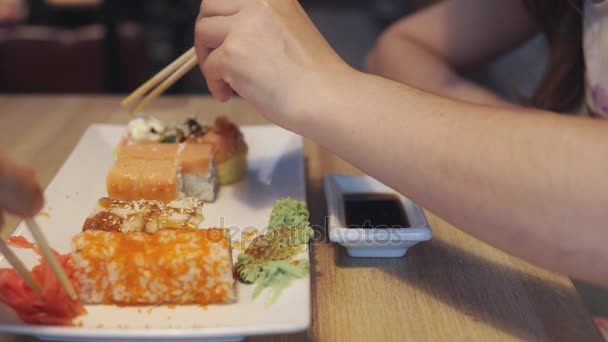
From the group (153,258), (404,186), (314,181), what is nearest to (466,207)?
(404,186)

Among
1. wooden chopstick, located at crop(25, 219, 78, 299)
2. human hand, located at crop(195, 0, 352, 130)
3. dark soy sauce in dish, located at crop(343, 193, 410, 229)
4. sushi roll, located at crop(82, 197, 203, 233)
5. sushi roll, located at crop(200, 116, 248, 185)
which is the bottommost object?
sushi roll, located at crop(200, 116, 248, 185)

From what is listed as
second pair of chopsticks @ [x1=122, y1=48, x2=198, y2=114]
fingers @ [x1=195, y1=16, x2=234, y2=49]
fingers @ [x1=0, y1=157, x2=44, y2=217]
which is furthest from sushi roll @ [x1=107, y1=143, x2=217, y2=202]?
fingers @ [x1=0, y1=157, x2=44, y2=217]

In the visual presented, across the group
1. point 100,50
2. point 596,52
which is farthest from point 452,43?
point 100,50

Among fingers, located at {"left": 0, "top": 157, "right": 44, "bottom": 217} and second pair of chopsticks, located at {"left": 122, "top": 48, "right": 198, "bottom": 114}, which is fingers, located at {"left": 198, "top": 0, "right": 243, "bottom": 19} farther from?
fingers, located at {"left": 0, "top": 157, "right": 44, "bottom": 217}

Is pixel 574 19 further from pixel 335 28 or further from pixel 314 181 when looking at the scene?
pixel 335 28

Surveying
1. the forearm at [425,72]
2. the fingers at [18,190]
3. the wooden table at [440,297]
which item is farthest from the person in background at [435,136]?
the forearm at [425,72]

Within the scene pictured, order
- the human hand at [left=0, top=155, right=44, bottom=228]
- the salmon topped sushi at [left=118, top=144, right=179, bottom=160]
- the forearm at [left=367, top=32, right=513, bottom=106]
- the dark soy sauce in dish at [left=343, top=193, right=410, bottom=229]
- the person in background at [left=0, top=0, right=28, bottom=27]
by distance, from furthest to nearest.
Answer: the person in background at [left=0, top=0, right=28, bottom=27]
the forearm at [left=367, top=32, right=513, bottom=106]
the salmon topped sushi at [left=118, top=144, right=179, bottom=160]
the dark soy sauce in dish at [left=343, top=193, right=410, bottom=229]
the human hand at [left=0, top=155, right=44, bottom=228]
